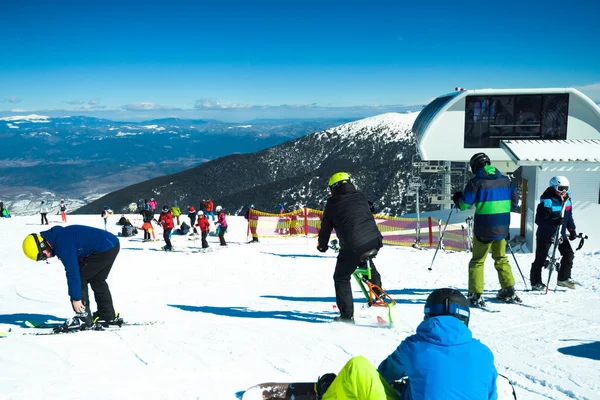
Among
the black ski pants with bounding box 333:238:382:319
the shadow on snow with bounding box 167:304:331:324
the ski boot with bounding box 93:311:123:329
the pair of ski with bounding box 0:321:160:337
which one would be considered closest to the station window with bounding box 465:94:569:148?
the shadow on snow with bounding box 167:304:331:324

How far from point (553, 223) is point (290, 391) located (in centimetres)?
530

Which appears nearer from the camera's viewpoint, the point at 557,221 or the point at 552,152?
the point at 557,221

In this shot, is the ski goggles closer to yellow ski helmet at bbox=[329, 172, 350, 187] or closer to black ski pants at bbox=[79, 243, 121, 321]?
black ski pants at bbox=[79, 243, 121, 321]

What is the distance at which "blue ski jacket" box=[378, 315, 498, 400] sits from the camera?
2.48m

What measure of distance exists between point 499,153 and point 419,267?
15.0 meters

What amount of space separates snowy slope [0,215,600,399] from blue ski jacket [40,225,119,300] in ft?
2.07

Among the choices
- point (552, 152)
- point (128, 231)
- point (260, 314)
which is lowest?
point (128, 231)

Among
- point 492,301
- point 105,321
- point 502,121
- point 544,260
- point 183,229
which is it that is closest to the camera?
point 105,321

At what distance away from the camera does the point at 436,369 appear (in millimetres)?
2484

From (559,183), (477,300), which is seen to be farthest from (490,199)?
(559,183)

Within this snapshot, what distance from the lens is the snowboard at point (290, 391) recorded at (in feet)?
11.1

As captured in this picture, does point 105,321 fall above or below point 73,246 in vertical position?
below

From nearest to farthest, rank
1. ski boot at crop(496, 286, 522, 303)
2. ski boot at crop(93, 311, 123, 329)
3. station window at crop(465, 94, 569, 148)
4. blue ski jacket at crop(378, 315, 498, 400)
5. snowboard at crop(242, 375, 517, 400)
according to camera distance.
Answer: blue ski jacket at crop(378, 315, 498, 400) < snowboard at crop(242, 375, 517, 400) < ski boot at crop(93, 311, 123, 329) < ski boot at crop(496, 286, 522, 303) < station window at crop(465, 94, 569, 148)

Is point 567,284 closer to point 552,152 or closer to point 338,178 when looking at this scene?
point 338,178
